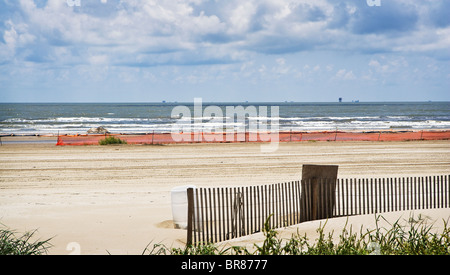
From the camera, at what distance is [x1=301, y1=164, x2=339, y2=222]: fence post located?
32.5ft

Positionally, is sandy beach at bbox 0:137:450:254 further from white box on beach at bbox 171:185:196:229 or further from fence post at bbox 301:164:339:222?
fence post at bbox 301:164:339:222

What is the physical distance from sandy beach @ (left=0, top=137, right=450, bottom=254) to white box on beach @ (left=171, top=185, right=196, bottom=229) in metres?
0.23

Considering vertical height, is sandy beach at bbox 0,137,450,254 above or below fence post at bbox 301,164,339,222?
below

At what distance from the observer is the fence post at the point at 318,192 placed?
32.5 ft

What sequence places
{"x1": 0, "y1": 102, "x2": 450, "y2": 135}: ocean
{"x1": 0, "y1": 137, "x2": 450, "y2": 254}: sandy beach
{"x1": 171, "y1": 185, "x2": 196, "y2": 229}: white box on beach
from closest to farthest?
{"x1": 0, "y1": 137, "x2": 450, "y2": 254}: sandy beach
{"x1": 171, "y1": 185, "x2": 196, "y2": 229}: white box on beach
{"x1": 0, "y1": 102, "x2": 450, "y2": 135}: ocean

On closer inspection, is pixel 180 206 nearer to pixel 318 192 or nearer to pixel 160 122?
pixel 318 192

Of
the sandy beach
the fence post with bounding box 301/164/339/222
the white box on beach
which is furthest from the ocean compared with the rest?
the fence post with bounding box 301/164/339/222

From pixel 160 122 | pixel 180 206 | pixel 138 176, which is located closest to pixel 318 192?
pixel 180 206

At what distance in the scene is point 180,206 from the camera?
10.3m

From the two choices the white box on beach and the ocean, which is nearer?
the white box on beach

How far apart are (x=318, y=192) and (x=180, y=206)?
292cm
